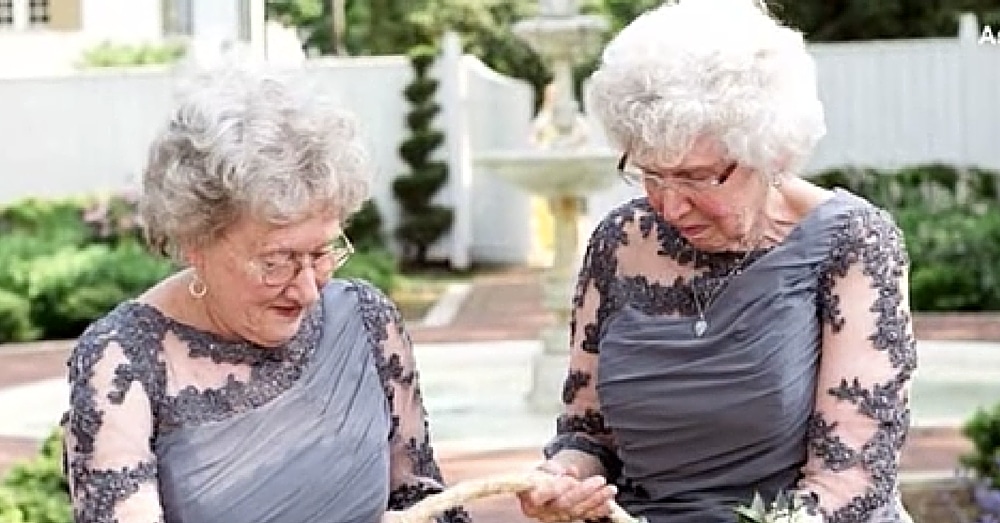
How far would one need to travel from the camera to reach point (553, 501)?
9.15 ft

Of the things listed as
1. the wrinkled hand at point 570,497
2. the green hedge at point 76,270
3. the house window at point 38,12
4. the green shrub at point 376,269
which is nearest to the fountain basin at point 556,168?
the green hedge at point 76,270

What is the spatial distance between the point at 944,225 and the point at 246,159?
1238 cm

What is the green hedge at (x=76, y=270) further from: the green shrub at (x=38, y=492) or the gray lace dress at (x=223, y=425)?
the gray lace dress at (x=223, y=425)

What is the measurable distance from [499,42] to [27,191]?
1094cm

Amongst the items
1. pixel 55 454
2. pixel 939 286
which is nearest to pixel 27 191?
pixel 939 286

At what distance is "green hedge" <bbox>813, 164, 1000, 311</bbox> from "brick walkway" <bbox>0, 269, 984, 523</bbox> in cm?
49

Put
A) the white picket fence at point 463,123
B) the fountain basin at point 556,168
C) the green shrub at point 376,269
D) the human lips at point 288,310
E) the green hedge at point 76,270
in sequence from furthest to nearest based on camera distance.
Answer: the white picket fence at point 463,123 → the green shrub at point 376,269 → the green hedge at point 76,270 → the fountain basin at point 556,168 → the human lips at point 288,310

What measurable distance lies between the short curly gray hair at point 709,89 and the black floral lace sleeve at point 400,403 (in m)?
0.39

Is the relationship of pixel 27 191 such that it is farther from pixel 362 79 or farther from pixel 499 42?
pixel 499 42

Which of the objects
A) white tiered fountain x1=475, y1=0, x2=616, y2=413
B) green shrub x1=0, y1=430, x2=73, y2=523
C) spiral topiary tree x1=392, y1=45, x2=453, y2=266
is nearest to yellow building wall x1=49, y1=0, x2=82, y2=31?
spiral topiary tree x1=392, y1=45, x2=453, y2=266

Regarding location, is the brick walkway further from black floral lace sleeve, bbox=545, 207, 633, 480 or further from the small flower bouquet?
the small flower bouquet

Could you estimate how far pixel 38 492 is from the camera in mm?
5461

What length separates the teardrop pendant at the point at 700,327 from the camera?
9.61 feet
